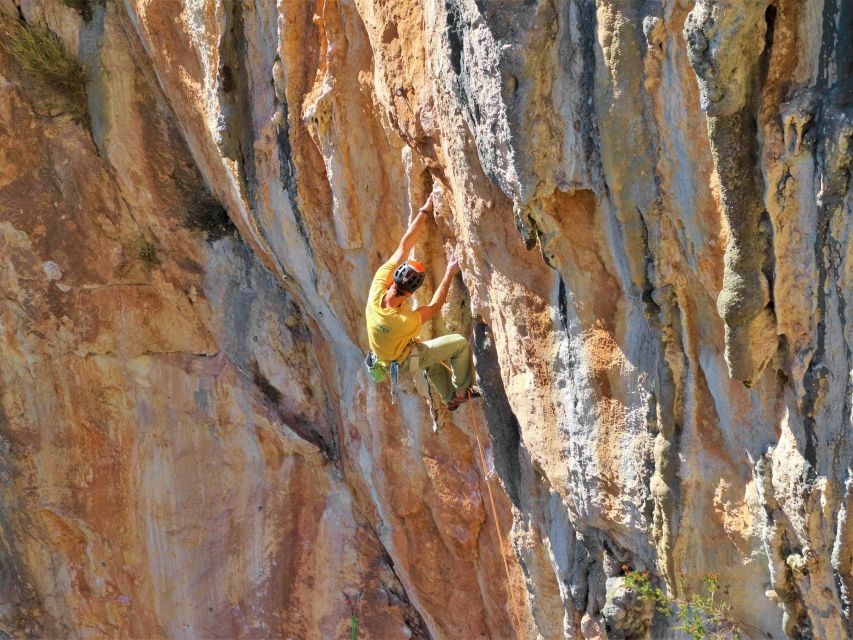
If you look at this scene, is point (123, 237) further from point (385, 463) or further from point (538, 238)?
point (538, 238)

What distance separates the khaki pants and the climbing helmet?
0.47 meters

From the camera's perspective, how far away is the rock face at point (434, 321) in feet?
12.7

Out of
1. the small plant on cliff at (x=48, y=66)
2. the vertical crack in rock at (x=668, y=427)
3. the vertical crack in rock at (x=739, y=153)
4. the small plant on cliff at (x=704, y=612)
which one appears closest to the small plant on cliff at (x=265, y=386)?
the small plant on cliff at (x=48, y=66)

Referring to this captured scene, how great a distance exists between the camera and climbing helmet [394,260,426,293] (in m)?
5.46

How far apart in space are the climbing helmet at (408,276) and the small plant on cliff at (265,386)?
3.05m

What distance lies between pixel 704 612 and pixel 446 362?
2.28 meters

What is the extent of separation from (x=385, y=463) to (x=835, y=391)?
4131 mm

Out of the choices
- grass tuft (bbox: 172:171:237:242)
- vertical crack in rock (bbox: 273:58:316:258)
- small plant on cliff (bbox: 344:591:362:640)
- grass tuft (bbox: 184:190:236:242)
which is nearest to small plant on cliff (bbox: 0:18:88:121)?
grass tuft (bbox: 172:171:237:242)

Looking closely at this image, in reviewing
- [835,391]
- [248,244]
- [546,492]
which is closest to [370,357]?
[546,492]

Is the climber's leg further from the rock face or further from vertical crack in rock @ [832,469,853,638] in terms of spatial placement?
vertical crack in rock @ [832,469,853,638]

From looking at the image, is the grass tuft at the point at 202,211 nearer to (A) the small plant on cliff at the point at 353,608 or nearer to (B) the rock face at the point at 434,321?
(B) the rock face at the point at 434,321

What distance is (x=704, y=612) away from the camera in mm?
4891

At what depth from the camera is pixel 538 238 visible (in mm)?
4785

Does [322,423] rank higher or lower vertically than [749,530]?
higher
